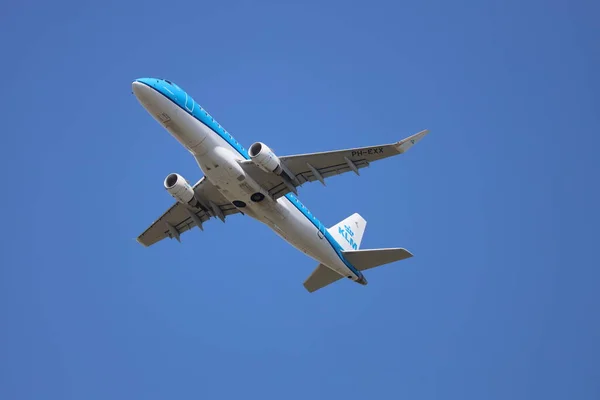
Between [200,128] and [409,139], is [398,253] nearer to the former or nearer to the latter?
[409,139]

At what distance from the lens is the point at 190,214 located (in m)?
46.1

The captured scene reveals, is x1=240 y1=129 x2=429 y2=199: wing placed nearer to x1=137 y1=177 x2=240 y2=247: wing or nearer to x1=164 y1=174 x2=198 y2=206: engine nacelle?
x1=137 y1=177 x2=240 y2=247: wing

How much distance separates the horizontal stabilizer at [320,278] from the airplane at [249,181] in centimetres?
11

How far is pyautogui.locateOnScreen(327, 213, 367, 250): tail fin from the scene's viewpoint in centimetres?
4809

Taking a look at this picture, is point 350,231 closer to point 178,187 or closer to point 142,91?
point 178,187

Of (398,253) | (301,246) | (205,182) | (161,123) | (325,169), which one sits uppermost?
(161,123)

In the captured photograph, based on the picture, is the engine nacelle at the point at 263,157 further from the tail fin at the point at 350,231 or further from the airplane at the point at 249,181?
the tail fin at the point at 350,231

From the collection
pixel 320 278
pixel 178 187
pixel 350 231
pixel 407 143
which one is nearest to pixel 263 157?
pixel 178 187

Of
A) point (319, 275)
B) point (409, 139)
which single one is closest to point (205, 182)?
point (319, 275)

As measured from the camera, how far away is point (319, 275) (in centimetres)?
4812

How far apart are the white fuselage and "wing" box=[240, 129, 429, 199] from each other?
0.58 metres

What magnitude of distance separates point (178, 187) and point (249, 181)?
191 inches

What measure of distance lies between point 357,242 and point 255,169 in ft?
43.8

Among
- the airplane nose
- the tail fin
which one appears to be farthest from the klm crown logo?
the airplane nose
